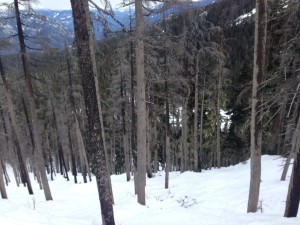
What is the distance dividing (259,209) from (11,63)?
1342 centimetres

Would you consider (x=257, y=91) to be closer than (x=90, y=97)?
No

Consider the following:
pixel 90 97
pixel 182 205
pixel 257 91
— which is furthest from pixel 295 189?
pixel 90 97

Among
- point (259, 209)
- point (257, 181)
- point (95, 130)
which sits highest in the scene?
point (95, 130)

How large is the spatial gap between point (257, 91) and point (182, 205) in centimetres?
582

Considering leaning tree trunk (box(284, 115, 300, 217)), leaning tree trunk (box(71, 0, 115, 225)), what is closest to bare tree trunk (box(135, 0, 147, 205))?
leaning tree trunk (box(71, 0, 115, 225))

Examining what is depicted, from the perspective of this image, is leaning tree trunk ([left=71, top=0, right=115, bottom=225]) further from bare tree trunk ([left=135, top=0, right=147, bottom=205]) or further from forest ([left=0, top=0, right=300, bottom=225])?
bare tree trunk ([left=135, top=0, right=147, bottom=205])

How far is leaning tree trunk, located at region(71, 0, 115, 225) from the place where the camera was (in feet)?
21.4

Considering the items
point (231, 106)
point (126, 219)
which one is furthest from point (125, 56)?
point (231, 106)

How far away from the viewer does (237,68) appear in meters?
31.7

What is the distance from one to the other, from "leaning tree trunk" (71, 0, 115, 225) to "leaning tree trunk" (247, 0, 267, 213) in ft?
15.3

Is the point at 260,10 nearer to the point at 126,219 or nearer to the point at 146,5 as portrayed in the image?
the point at 146,5

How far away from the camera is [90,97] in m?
6.83

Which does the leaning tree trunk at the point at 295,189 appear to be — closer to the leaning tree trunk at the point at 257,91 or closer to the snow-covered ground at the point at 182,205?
the snow-covered ground at the point at 182,205

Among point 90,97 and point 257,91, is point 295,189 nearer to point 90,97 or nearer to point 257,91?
point 257,91
